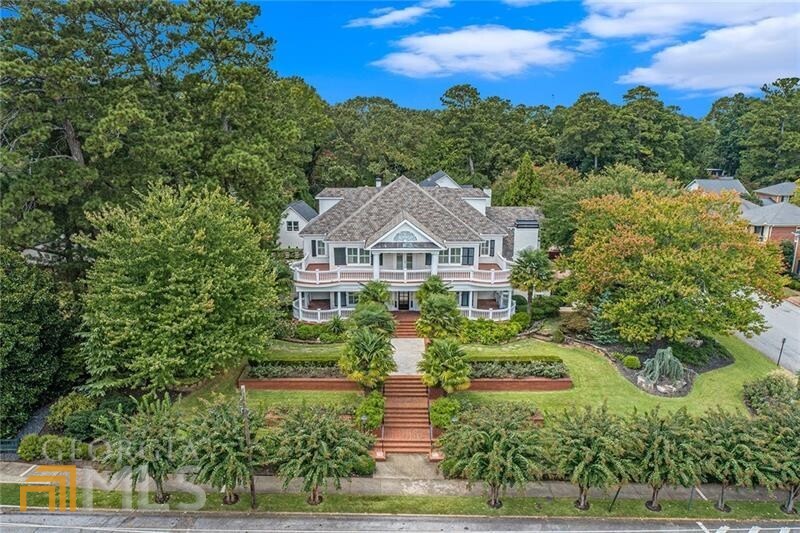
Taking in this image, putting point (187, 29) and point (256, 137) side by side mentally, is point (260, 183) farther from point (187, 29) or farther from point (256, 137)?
point (187, 29)

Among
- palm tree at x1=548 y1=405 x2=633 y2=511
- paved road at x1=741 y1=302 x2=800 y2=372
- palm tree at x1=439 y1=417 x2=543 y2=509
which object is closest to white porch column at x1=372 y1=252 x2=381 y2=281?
palm tree at x1=439 y1=417 x2=543 y2=509

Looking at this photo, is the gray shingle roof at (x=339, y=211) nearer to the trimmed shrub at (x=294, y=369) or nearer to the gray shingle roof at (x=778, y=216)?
the trimmed shrub at (x=294, y=369)

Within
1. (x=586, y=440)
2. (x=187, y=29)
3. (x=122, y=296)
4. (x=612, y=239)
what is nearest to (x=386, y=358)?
(x=586, y=440)

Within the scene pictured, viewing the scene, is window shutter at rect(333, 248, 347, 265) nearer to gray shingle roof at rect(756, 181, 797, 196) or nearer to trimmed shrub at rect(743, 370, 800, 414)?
trimmed shrub at rect(743, 370, 800, 414)

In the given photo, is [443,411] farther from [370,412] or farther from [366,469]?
[366,469]

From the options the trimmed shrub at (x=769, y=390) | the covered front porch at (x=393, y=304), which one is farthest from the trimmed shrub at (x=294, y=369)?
the trimmed shrub at (x=769, y=390)

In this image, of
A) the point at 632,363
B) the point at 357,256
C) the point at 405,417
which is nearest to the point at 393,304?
the point at 357,256
